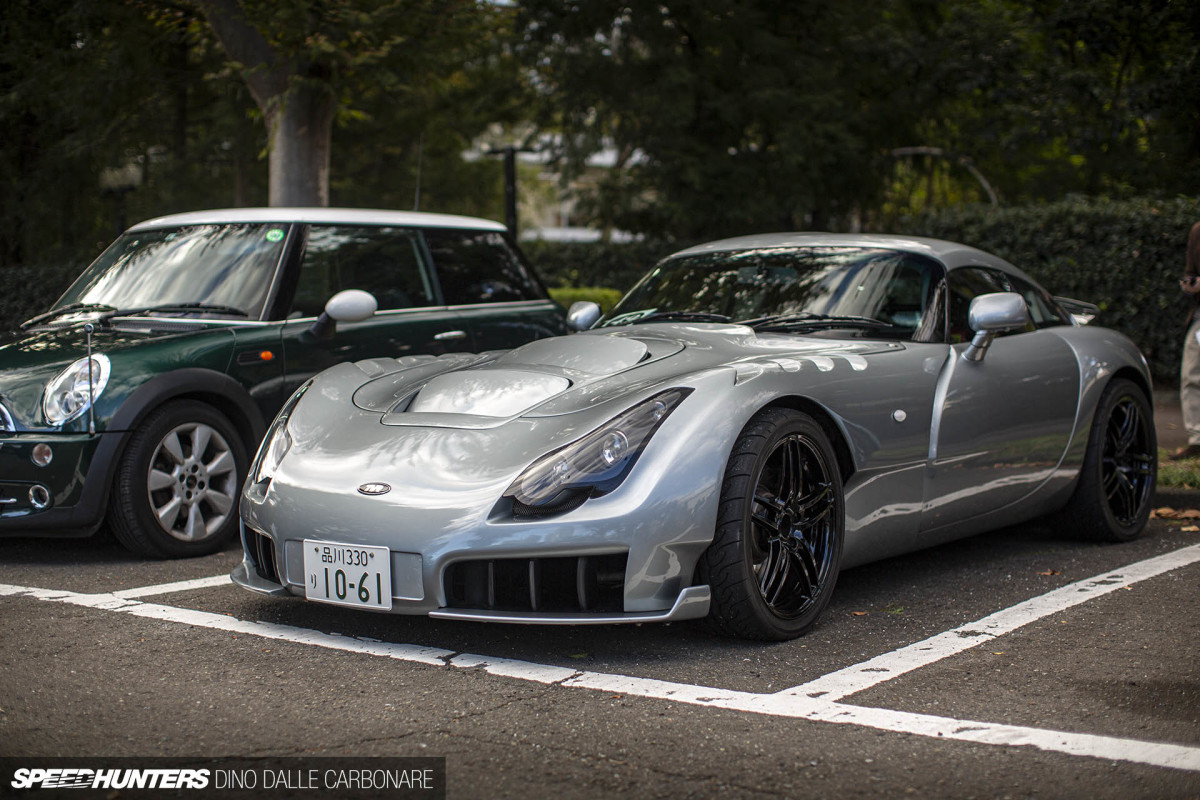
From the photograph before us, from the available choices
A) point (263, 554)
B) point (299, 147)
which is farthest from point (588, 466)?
point (299, 147)

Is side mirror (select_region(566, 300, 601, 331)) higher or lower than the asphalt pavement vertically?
higher

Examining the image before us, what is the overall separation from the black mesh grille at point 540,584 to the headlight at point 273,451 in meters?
0.87

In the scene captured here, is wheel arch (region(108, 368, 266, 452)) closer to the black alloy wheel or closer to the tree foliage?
the black alloy wheel

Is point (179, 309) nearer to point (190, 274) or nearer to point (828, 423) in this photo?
point (190, 274)

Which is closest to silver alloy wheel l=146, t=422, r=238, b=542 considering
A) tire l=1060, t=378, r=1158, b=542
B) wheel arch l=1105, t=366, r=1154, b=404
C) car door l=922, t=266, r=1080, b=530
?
car door l=922, t=266, r=1080, b=530

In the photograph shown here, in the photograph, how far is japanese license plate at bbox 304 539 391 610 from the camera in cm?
372

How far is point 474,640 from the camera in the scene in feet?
13.3

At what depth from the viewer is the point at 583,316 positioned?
5566 mm

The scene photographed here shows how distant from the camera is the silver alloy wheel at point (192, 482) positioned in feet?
18.0

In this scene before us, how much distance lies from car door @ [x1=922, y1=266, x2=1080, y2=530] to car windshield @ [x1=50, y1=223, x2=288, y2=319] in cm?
330

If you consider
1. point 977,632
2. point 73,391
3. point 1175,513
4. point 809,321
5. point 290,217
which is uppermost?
point 290,217

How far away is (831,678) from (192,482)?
10.6 ft

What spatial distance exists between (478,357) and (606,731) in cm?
214

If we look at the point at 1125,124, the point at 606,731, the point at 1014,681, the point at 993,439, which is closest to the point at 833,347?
the point at 993,439
